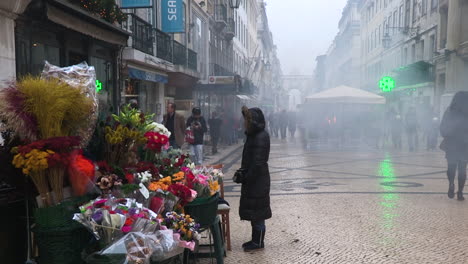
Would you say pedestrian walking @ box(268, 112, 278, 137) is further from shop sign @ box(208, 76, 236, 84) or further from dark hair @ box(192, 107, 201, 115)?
dark hair @ box(192, 107, 201, 115)

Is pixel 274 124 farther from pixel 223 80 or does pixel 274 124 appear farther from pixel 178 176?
pixel 178 176

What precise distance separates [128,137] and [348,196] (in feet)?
17.9

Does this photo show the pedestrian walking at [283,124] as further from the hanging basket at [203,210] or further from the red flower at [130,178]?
the red flower at [130,178]

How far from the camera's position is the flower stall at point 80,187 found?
2680 mm

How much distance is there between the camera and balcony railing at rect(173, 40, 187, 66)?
1786cm

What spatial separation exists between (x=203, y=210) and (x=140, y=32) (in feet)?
37.4

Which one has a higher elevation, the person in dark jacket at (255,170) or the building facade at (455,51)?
the building facade at (455,51)

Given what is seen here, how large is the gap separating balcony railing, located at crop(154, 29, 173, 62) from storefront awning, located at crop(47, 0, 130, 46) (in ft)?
26.7

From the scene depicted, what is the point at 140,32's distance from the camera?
46.6 ft

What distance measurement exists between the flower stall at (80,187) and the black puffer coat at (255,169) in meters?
1.60

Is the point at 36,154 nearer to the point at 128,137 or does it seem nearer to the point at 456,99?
the point at 128,137

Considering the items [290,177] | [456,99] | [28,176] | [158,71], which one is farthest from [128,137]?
[158,71]

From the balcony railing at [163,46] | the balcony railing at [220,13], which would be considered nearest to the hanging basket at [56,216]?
the balcony railing at [163,46]

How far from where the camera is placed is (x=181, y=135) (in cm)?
1016
